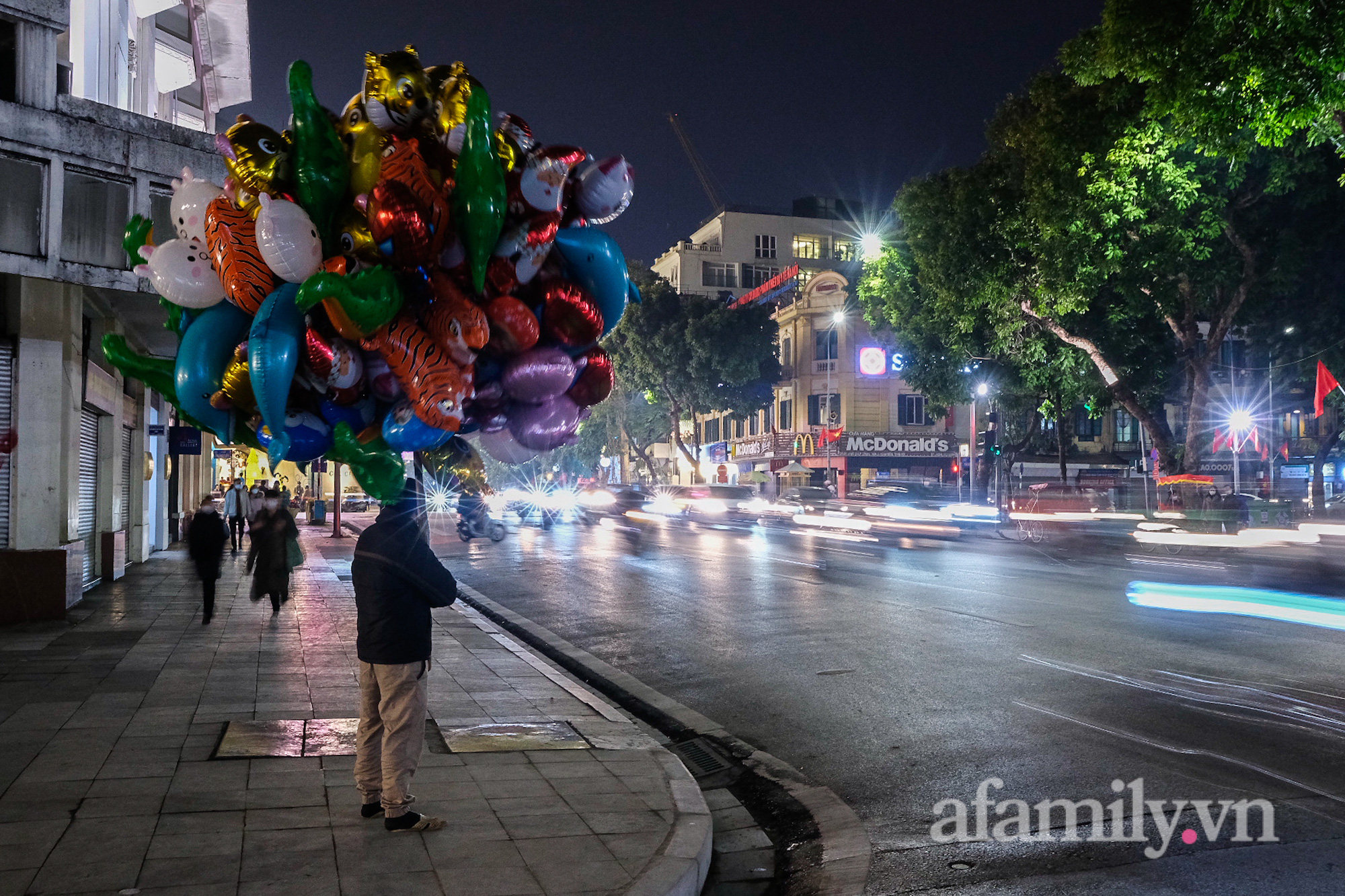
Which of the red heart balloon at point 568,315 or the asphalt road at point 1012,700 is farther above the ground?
the red heart balloon at point 568,315

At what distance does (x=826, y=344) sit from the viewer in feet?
195

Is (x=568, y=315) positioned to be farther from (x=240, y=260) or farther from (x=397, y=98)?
(x=240, y=260)

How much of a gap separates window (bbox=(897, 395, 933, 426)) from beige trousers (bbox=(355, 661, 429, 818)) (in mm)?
54513

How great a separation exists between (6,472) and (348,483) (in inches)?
1487

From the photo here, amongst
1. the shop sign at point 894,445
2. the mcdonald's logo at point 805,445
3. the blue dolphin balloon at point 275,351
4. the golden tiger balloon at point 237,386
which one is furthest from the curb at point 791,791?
the mcdonald's logo at point 805,445

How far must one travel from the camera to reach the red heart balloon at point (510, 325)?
5.00 metres

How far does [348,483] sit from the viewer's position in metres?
50.4

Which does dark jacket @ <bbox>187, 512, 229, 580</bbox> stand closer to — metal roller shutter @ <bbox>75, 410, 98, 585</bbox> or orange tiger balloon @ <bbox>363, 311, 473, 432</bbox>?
metal roller shutter @ <bbox>75, 410, 98, 585</bbox>

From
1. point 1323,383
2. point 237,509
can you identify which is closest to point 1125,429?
point 1323,383

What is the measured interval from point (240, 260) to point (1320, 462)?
4790cm

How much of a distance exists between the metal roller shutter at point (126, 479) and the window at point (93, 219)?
7.17 metres

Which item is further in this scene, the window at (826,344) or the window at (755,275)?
the window at (755,275)

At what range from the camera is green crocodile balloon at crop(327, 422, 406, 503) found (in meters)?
4.87

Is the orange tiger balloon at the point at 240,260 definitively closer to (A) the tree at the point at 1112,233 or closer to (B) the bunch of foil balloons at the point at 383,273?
(B) the bunch of foil balloons at the point at 383,273
